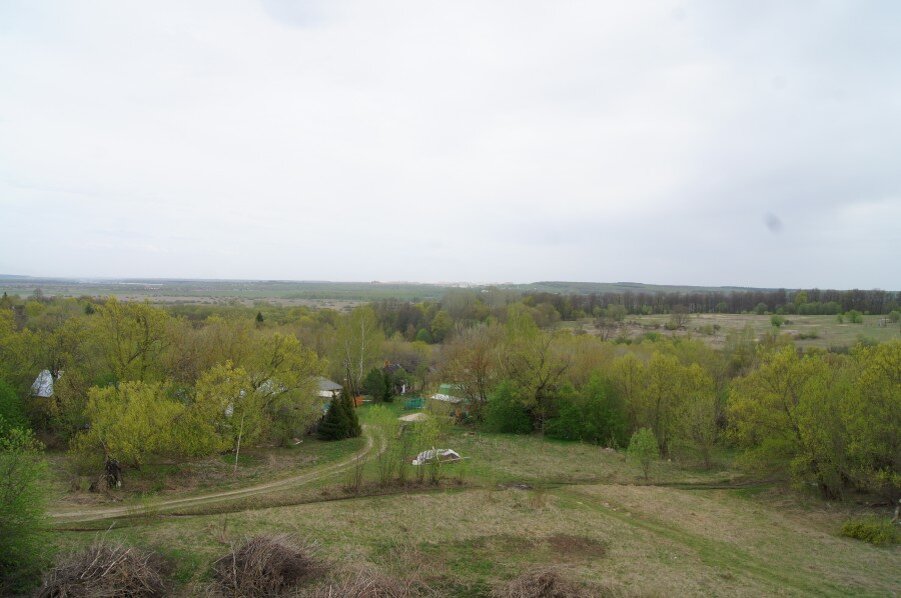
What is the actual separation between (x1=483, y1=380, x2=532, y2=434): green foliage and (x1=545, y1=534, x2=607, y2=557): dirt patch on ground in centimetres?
2053

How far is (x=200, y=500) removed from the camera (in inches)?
759

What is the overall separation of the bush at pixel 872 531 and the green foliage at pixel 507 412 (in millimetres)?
21288

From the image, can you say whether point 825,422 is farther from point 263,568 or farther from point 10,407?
point 10,407

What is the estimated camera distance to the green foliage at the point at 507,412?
121 feet

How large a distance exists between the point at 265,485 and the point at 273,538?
9.64 m

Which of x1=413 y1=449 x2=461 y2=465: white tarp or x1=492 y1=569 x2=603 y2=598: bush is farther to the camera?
x1=413 y1=449 x2=461 y2=465: white tarp

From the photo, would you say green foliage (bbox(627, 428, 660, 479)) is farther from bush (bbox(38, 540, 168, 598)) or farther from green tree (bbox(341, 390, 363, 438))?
bush (bbox(38, 540, 168, 598))

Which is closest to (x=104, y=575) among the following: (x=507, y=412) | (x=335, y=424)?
(x=335, y=424)

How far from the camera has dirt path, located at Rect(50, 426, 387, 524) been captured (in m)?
16.8

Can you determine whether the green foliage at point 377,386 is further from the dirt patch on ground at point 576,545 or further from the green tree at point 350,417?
the dirt patch on ground at point 576,545

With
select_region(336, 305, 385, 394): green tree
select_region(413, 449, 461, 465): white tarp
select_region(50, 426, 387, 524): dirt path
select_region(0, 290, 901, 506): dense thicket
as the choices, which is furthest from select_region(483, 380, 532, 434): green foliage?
select_region(336, 305, 385, 394): green tree

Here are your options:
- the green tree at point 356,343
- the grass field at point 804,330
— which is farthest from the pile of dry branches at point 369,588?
the grass field at point 804,330

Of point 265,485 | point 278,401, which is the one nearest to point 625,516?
point 265,485

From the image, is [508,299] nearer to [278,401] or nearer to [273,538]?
[278,401]
